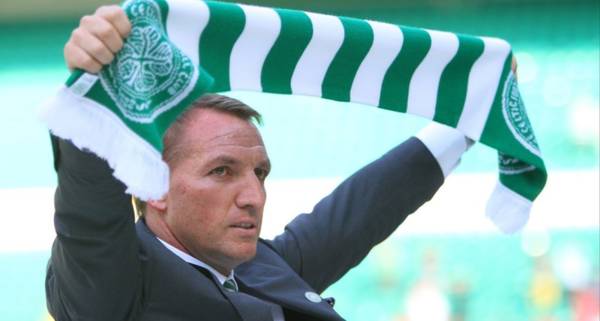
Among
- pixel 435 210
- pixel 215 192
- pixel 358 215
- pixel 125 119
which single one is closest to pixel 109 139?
pixel 125 119

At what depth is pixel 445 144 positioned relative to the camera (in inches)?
69.1

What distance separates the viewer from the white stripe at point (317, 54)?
1.51m

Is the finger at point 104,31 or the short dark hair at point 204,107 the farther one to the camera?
the short dark hair at point 204,107

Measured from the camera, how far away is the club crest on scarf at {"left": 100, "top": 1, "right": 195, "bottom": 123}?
1.19 m

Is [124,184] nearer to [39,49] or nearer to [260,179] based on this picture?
[260,179]

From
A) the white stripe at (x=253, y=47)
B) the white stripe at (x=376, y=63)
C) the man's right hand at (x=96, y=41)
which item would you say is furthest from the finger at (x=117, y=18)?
the white stripe at (x=376, y=63)

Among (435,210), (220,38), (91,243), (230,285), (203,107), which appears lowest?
(435,210)

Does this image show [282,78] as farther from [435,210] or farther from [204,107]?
[435,210]

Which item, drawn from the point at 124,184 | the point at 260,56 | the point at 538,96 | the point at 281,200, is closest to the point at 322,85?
the point at 260,56

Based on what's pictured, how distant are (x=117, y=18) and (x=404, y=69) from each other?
22.1 inches

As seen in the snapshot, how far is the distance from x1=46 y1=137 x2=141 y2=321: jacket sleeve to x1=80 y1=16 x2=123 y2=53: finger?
112 millimetres

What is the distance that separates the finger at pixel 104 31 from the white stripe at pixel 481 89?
667mm

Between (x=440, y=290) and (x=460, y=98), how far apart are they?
2.12 metres

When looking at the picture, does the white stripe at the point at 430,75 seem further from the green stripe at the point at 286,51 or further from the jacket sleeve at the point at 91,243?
the jacket sleeve at the point at 91,243
